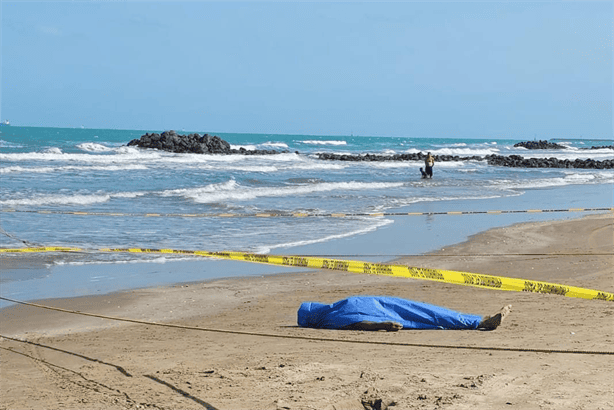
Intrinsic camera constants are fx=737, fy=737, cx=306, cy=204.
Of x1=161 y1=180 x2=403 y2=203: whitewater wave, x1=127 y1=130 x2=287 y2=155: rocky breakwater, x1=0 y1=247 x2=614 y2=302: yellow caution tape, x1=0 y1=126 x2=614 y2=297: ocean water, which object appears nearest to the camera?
x1=0 y1=247 x2=614 y2=302: yellow caution tape

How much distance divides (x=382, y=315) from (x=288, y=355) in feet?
4.27

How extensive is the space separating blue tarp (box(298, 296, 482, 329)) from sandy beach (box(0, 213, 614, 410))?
0.56 feet

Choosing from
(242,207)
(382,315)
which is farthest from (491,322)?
(242,207)

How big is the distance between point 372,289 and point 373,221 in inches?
308

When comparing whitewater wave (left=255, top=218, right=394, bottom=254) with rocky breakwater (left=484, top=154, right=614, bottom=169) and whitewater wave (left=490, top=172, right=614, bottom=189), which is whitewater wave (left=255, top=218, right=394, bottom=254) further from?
rocky breakwater (left=484, top=154, right=614, bottom=169)

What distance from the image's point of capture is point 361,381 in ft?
16.9

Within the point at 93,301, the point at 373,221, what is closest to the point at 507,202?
the point at 373,221

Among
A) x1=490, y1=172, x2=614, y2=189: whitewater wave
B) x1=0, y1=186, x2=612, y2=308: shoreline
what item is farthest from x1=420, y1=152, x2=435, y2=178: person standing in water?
x1=0, y1=186, x2=612, y2=308: shoreline

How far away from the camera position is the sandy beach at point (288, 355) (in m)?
4.86

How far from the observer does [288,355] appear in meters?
5.91

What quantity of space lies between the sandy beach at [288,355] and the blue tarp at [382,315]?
6.7 inches

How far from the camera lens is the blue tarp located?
6797 millimetres

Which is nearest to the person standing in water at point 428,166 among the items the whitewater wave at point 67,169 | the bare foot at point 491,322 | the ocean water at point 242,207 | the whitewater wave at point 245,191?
the ocean water at point 242,207

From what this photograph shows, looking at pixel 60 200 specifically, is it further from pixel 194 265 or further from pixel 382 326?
pixel 382 326
